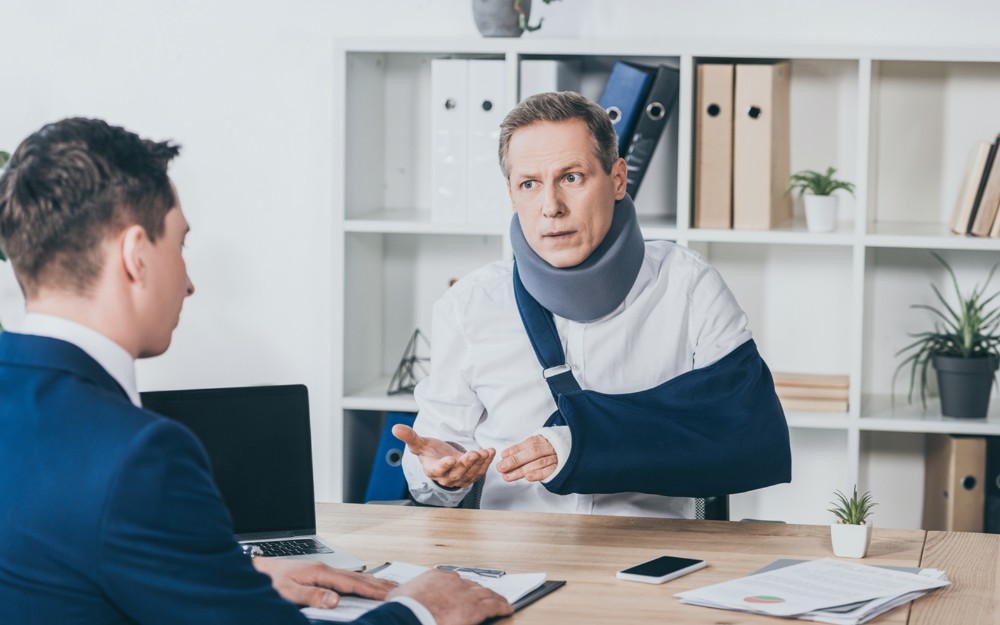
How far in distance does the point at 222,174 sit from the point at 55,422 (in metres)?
2.46

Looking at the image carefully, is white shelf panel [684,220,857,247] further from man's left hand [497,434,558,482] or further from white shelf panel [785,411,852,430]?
man's left hand [497,434,558,482]

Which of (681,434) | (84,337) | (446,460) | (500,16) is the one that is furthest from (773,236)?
(84,337)

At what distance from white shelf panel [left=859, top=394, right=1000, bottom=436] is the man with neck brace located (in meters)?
0.89

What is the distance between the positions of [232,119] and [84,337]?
2.41 metres

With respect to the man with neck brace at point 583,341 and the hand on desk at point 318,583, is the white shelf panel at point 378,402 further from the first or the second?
the hand on desk at point 318,583

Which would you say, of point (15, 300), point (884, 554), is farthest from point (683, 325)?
point (15, 300)

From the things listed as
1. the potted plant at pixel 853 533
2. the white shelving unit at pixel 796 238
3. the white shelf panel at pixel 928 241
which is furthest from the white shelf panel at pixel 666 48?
the potted plant at pixel 853 533

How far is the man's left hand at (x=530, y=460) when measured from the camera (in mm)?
1823

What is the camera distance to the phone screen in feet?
5.31

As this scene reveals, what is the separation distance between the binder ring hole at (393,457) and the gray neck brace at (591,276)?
0.98m

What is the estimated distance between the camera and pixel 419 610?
4.50 feet

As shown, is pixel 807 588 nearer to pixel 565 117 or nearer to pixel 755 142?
pixel 565 117

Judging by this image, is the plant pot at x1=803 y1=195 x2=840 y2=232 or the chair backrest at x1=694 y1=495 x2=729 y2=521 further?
the plant pot at x1=803 y1=195 x2=840 y2=232

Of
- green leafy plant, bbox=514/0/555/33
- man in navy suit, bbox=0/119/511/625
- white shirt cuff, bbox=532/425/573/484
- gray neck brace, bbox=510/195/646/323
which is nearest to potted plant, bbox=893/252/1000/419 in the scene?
gray neck brace, bbox=510/195/646/323
